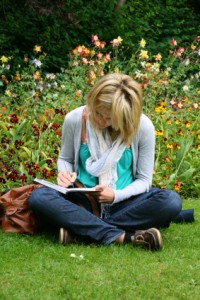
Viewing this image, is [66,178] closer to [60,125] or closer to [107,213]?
[107,213]

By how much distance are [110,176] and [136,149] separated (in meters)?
0.23

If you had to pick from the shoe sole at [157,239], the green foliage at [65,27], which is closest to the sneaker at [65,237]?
the shoe sole at [157,239]

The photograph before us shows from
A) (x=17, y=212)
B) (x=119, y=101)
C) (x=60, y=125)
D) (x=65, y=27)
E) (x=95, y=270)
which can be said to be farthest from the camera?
(x=65, y=27)

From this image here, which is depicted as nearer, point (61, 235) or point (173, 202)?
point (61, 235)

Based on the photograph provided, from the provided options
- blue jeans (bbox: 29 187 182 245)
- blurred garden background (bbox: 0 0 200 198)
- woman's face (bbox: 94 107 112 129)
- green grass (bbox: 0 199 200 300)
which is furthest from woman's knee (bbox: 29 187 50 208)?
blurred garden background (bbox: 0 0 200 198)

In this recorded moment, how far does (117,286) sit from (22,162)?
2176mm

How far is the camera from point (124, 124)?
3.88 metres

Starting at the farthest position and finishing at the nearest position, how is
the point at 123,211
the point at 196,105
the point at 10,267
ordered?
the point at 196,105 → the point at 123,211 → the point at 10,267

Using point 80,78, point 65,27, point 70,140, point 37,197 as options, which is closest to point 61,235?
point 37,197

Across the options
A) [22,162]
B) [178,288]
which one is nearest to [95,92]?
[178,288]

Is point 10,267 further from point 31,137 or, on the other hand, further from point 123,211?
point 31,137

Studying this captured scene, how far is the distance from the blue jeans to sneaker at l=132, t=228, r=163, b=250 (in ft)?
0.36

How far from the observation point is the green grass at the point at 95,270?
3.21 meters

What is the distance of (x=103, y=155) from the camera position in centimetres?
408
